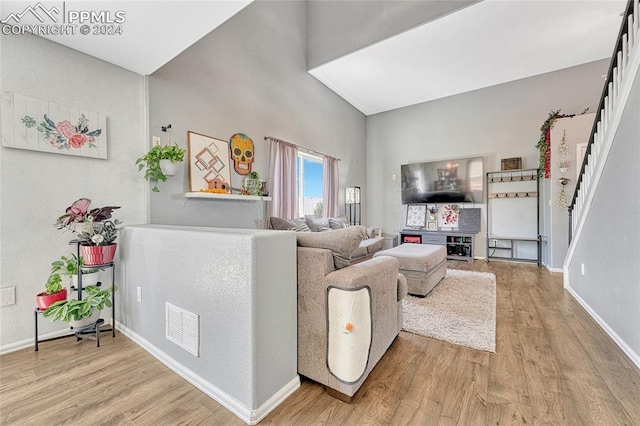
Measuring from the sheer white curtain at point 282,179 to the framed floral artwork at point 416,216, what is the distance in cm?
303

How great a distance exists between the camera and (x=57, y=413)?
135 centimetres

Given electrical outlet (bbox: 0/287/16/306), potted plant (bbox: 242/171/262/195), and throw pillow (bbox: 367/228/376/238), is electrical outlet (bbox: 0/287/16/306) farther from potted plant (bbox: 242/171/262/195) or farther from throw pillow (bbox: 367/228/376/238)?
throw pillow (bbox: 367/228/376/238)

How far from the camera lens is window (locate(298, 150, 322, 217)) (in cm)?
495

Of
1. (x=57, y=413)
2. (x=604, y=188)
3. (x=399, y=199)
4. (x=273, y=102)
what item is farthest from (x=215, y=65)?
(x=399, y=199)

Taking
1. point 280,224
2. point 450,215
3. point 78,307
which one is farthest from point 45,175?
point 450,215

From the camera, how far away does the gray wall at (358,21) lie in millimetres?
3643

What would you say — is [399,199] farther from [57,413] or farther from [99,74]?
[57,413]

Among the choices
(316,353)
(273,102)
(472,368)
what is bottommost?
(472,368)

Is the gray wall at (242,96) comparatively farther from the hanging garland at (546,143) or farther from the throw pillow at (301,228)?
the hanging garland at (546,143)

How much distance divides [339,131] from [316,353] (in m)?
5.15

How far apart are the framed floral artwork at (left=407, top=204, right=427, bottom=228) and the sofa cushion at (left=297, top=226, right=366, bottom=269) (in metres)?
4.91

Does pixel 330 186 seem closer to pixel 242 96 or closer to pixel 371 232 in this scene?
pixel 371 232

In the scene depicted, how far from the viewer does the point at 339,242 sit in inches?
60.2

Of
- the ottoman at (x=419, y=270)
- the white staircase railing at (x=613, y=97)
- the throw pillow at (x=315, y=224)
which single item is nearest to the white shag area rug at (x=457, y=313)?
the ottoman at (x=419, y=270)
